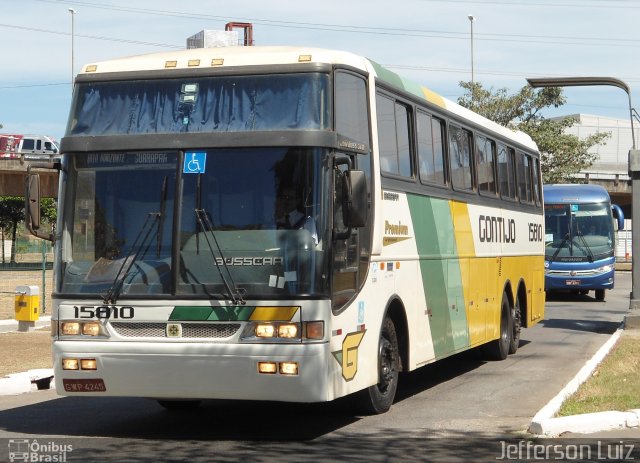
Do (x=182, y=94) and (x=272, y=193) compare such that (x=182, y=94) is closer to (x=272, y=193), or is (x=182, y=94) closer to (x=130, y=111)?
(x=130, y=111)

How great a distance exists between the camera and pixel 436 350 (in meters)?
13.0

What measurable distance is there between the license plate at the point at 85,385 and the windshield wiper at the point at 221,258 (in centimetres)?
141

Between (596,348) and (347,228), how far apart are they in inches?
407

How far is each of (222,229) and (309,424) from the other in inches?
93.0

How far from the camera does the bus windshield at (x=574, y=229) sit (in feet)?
110

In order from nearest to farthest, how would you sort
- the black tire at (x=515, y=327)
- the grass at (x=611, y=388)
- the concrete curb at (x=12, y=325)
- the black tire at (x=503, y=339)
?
the grass at (x=611, y=388), the black tire at (x=503, y=339), the black tire at (x=515, y=327), the concrete curb at (x=12, y=325)

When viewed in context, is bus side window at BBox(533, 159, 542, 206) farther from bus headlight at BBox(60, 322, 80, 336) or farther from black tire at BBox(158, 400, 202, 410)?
bus headlight at BBox(60, 322, 80, 336)

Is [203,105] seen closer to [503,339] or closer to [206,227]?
[206,227]

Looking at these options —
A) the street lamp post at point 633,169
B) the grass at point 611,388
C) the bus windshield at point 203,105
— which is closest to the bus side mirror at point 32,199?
the bus windshield at point 203,105

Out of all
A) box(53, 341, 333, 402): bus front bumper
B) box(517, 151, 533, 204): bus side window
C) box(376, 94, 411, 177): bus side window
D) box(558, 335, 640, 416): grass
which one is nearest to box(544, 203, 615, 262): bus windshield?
box(517, 151, 533, 204): bus side window

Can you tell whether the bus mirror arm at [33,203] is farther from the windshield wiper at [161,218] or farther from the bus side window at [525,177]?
the bus side window at [525,177]

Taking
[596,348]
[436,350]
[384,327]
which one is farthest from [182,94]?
[596,348]

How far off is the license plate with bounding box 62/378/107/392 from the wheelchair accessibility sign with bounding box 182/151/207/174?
196cm

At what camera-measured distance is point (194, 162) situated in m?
9.78
